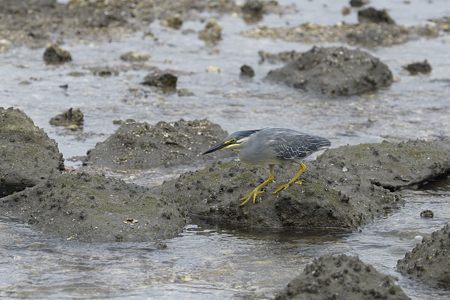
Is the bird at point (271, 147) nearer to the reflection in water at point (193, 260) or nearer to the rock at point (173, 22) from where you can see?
the reflection in water at point (193, 260)

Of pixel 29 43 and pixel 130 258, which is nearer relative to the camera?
pixel 130 258

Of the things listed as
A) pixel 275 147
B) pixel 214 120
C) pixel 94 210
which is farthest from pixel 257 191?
pixel 214 120

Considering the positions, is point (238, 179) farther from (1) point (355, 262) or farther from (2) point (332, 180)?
(1) point (355, 262)

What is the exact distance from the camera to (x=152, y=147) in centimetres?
1298

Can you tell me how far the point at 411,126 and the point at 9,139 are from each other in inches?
228

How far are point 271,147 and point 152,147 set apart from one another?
120 inches

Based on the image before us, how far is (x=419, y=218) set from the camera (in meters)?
10.9

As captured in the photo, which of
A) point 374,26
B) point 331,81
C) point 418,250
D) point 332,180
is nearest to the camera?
point 418,250

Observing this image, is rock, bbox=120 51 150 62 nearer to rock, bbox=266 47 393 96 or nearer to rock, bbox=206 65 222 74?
rock, bbox=206 65 222 74

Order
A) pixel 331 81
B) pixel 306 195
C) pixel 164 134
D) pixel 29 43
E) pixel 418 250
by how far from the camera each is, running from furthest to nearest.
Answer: pixel 29 43
pixel 331 81
pixel 164 134
pixel 306 195
pixel 418 250

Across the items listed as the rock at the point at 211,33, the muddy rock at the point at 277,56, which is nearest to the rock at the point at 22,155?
the muddy rock at the point at 277,56

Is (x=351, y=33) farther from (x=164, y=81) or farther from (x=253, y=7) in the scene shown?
(x=164, y=81)

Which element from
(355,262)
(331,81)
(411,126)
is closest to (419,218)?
(355,262)

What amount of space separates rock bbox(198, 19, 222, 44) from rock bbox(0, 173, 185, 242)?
9171 mm
